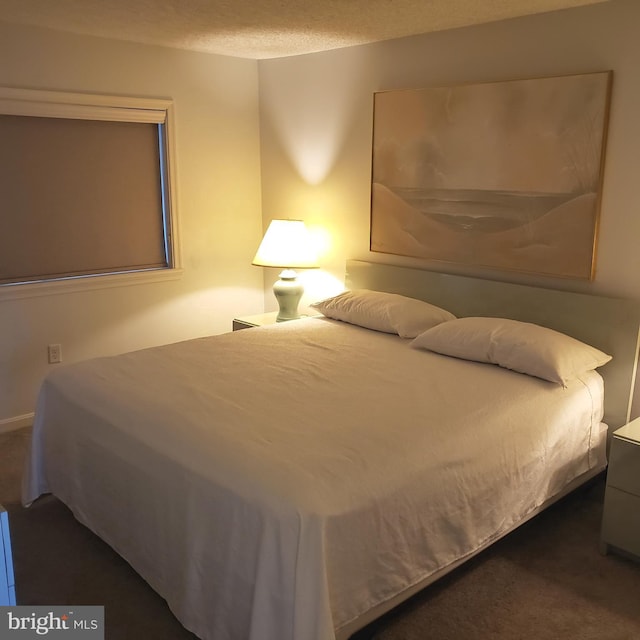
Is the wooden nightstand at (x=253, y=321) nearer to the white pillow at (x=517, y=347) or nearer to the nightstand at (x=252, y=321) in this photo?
the nightstand at (x=252, y=321)

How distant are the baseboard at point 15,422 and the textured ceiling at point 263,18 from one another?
7.00 ft

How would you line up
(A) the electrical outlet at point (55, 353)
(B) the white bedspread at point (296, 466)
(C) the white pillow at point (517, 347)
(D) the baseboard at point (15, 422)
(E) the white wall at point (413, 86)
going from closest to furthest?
(B) the white bedspread at point (296, 466) → (C) the white pillow at point (517, 347) → (E) the white wall at point (413, 86) → (D) the baseboard at point (15, 422) → (A) the electrical outlet at point (55, 353)

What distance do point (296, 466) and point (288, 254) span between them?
2355 mm

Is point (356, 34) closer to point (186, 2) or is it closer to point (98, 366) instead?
point (186, 2)

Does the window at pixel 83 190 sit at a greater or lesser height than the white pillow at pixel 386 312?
greater

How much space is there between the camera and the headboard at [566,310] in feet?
9.52

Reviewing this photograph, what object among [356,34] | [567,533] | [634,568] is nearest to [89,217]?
[356,34]

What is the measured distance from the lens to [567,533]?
271 cm

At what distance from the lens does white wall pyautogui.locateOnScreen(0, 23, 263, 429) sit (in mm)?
3639

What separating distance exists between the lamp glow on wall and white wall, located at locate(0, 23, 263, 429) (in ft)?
1.69

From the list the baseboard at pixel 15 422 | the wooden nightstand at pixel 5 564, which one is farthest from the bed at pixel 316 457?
the baseboard at pixel 15 422

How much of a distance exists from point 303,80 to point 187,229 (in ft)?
4.01

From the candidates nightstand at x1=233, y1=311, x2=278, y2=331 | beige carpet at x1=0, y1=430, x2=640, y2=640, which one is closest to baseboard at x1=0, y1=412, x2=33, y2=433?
beige carpet at x1=0, y1=430, x2=640, y2=640

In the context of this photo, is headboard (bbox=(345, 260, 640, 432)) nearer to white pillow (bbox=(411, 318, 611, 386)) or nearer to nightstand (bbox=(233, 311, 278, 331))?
white pillow (bbox=(411, 318, 611, 386))
